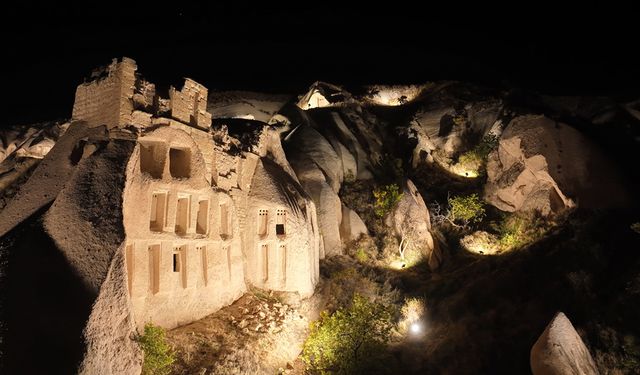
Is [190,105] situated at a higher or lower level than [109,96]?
lower

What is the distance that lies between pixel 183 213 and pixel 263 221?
4799 mm

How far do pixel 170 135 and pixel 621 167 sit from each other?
24584 millimetres

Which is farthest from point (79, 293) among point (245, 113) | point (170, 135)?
point (245, 113)

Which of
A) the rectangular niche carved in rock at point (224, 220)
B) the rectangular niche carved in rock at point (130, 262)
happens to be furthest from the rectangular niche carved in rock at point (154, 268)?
the rectangular niche carved in rock at point (224, 220)

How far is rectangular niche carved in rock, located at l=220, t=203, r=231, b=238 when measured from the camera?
18.8 metres

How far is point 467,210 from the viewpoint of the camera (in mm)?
29844

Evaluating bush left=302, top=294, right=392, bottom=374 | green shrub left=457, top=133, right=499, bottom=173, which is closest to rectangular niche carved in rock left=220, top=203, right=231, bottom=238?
bush left=302, top=294, right=392, bottom=374

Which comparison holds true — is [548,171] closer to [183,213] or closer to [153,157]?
[183,213]

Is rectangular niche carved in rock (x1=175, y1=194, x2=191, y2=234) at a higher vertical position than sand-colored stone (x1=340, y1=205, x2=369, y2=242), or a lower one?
higher

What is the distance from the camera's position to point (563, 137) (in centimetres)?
2561

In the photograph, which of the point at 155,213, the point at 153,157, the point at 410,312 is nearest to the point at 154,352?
the point at 155,213

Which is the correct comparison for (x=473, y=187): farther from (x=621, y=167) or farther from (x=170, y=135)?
(x=170, y=135)

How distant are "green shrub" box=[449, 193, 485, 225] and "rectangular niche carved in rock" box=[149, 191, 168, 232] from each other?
21168 millimetres

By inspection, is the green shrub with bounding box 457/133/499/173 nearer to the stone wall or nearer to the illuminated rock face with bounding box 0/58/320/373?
the illuminated rock face with bounding box 0/58/320/373
